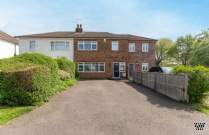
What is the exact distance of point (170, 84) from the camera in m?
14.7

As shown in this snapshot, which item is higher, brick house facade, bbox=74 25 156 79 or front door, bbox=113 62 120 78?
brick house facade, bbox=74 25 156 79

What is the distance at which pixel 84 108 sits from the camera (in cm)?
1068

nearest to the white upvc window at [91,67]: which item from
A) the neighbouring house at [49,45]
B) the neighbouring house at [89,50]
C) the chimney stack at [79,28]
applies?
the neighbouring house at [89,50]

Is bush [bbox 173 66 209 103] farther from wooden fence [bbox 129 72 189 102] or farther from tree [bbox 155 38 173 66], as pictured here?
tree [bbox 155 38 173 66]

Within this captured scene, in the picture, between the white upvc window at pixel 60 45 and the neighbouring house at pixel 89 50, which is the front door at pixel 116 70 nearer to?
the neighbouring house at pixel 89 50

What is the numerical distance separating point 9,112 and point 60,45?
24963mm

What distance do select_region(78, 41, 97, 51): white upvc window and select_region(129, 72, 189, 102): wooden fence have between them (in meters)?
13.6

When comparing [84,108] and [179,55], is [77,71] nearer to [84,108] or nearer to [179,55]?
[84,108]

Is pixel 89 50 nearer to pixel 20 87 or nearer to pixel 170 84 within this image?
pixel 170 84

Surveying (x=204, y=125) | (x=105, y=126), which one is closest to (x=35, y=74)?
(x=105, y=126)

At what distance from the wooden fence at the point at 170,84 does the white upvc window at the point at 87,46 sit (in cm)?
1359

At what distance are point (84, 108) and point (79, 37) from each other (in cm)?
2394

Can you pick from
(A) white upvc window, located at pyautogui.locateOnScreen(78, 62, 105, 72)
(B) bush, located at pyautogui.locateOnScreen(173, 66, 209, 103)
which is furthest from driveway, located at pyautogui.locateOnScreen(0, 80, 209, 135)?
(A) white upvc window, located at pyautogui.locateOnScreen(78, 62, 105, 72)

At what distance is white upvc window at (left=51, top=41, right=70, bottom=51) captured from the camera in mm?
33969
